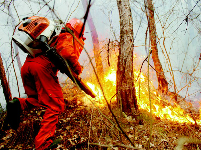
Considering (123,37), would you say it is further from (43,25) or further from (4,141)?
(4,141)

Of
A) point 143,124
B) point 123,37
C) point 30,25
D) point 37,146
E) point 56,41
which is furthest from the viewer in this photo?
point 123,37

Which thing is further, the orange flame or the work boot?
the orange flame

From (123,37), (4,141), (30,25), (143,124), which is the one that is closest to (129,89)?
(143,124)

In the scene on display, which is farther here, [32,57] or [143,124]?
[143,124]

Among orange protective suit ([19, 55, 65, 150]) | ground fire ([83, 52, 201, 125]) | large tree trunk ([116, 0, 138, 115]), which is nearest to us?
orange protective suit ([19, 55, 65, 150])

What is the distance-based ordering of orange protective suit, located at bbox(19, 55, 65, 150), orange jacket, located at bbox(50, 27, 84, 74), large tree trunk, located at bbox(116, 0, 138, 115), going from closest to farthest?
orange protective suit, located at bbox(19, 55, 65, 150)
orange jacket, located at bbox(50, 27, 84, 74)
large tree trunk, located at bbox(116, 0, 138, 115)

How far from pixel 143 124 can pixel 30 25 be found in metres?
3.28

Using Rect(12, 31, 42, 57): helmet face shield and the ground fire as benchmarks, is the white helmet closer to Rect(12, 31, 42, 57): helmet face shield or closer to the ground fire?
Rect(12, 31, 42, 57): helmet face shield

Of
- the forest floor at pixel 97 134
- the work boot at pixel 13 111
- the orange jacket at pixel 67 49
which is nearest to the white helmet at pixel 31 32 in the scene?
the orange jacket at pixel 67 49

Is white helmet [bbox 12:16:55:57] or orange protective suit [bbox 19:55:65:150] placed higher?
white helmet [bbox 12:16:55:57]

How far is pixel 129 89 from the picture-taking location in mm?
3229

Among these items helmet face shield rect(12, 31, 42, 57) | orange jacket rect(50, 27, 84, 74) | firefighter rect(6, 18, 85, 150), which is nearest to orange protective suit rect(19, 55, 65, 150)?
firefighter rect(6, 18, 85, 150)

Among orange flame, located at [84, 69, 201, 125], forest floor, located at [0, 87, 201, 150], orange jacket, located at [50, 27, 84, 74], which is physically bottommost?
forest floor, located at [0, 87, 201, 150]

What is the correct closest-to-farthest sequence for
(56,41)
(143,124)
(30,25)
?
(30,25)
(56,41)
(143,124)
